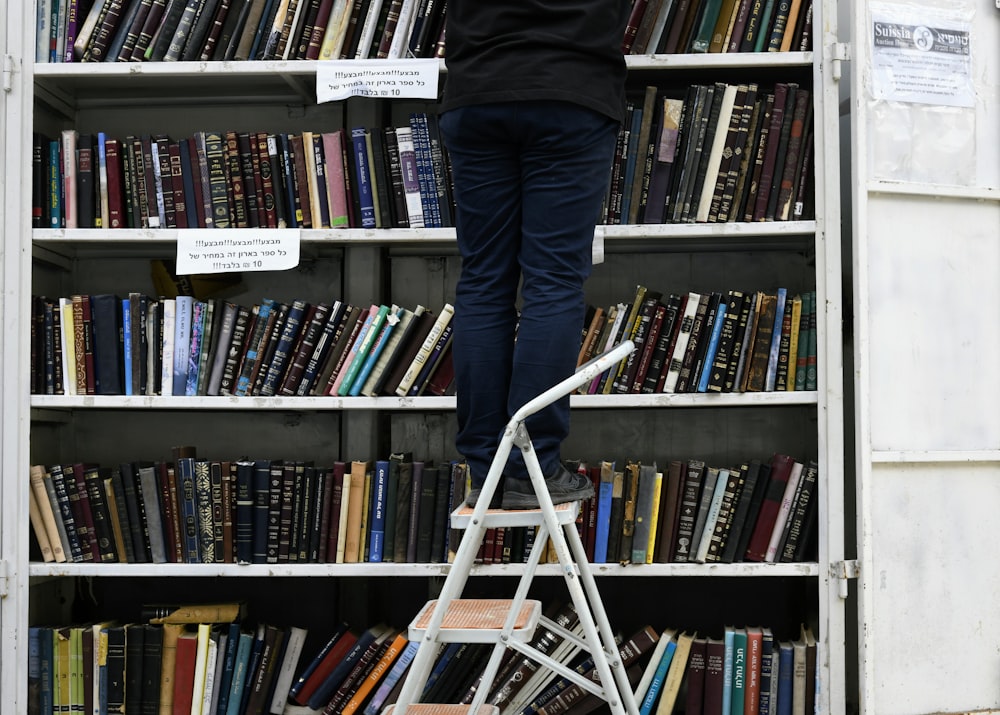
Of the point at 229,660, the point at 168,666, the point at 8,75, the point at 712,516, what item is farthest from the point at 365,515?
the point at 8,75

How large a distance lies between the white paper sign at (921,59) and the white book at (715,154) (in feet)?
1.04

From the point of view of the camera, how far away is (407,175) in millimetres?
2426

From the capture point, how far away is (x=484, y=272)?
1861 mm

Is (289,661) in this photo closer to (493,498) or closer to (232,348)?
(232,348)

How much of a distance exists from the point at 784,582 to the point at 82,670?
1745 mm

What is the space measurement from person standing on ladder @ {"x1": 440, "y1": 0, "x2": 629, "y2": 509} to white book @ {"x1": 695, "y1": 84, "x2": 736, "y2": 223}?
22.3 inches

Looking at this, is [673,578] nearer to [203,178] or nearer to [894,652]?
[894,652]

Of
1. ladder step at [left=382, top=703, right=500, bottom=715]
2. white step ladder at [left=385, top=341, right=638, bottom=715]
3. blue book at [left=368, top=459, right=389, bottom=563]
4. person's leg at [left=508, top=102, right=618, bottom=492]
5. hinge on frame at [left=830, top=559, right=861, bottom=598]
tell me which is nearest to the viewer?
white step ladder at [left=385, top=341, right=638, bottom=715]

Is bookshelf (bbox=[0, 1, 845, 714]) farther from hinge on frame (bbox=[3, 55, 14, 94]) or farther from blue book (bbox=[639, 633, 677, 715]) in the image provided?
blue book (bbox=[639, 633, 677, 715])

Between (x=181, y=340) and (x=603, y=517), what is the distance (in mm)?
1076

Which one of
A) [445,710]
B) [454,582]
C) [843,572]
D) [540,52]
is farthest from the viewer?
[843,572]

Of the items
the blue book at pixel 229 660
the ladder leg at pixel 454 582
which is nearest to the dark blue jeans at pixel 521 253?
the ladder leg at pixel 454 582

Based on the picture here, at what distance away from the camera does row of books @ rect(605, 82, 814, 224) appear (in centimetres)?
238

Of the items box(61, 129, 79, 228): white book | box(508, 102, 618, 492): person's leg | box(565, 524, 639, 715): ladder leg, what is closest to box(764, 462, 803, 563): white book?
box(565, 524, 639, 715): ladder leg
